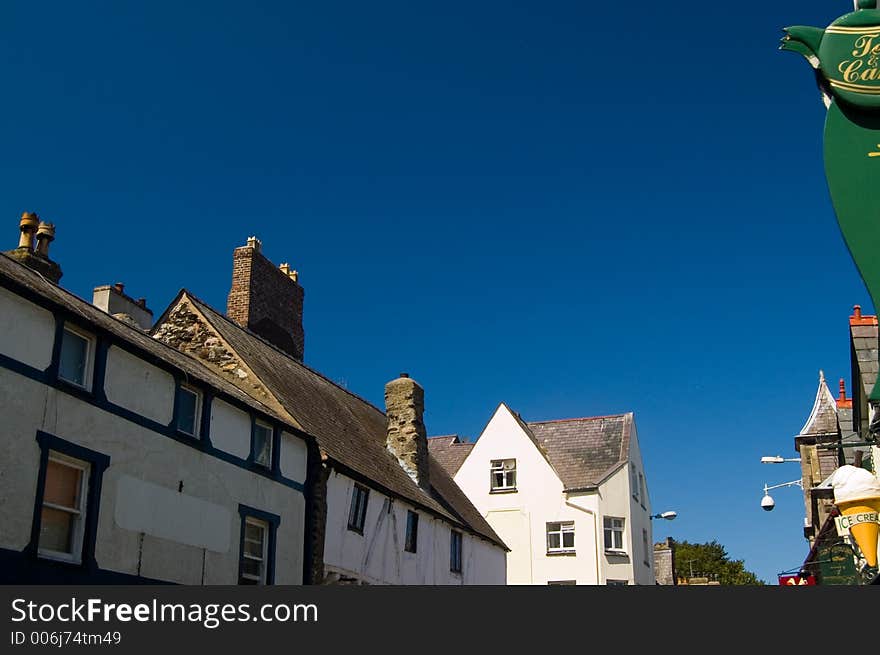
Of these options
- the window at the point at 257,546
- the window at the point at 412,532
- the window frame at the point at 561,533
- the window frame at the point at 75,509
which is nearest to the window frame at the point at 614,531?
the window frame at the point at 561,533

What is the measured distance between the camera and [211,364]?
71.0 feet

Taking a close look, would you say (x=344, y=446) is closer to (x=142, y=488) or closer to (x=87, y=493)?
(x=142, y=488)

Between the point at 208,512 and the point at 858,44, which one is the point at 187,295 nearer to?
the point at 208,512

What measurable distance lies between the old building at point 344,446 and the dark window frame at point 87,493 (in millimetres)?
6441

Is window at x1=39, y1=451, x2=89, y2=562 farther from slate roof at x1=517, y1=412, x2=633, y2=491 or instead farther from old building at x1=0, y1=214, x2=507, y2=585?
slate roof at x1=517, y1=412, x2=633, y2=491

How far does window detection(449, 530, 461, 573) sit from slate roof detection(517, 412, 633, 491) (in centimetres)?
868

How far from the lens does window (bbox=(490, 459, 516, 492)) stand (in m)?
37.1

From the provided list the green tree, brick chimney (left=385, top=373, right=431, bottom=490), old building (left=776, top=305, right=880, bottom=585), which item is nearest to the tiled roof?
old building (left=776, top=305, right=880, bottom=585)

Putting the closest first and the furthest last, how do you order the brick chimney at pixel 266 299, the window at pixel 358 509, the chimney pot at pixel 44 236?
the chimney pot at pixel 44 236, the window at pixel 358 509, the brick chimney at pixel 266 299

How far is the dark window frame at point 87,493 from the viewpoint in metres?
12.9

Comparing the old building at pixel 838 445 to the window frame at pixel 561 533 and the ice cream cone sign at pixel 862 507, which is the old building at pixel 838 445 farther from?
the window frame at pixel 561 533

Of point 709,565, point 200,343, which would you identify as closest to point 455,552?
point 200,343

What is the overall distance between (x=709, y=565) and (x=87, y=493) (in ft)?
191

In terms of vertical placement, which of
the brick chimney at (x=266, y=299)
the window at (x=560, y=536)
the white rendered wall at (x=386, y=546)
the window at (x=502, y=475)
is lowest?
the white rendered wall at (x=386, y=546)
